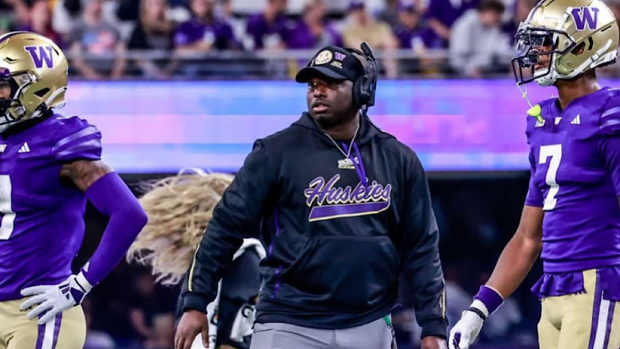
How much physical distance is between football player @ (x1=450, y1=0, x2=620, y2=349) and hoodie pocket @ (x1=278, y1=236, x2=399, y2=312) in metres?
0.60

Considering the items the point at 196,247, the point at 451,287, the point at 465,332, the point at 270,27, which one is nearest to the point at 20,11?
the point at 270,27

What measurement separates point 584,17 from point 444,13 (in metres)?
6.48

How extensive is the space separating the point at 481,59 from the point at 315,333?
21.3 ft

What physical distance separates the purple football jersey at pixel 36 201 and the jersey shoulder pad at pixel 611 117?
1.73m

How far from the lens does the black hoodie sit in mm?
4387

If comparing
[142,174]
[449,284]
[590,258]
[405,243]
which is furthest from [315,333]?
[449,284]

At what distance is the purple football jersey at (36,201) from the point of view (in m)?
4.62

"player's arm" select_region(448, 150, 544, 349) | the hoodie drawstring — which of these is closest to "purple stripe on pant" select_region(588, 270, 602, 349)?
"player's arm" select_region(448, 150, 544, 349)

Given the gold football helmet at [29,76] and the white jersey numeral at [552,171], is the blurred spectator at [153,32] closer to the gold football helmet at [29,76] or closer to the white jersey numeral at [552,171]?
the gold football helmet at [29,76]

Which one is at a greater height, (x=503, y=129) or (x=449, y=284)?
(x=503, y=129)

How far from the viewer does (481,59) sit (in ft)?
34.7

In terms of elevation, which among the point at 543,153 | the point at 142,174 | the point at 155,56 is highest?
the point at 543,153

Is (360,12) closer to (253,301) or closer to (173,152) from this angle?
(173,152)

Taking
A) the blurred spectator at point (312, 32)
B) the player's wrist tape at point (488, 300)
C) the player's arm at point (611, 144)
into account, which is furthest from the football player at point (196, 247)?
the blurred spectator at point (312, 32)
